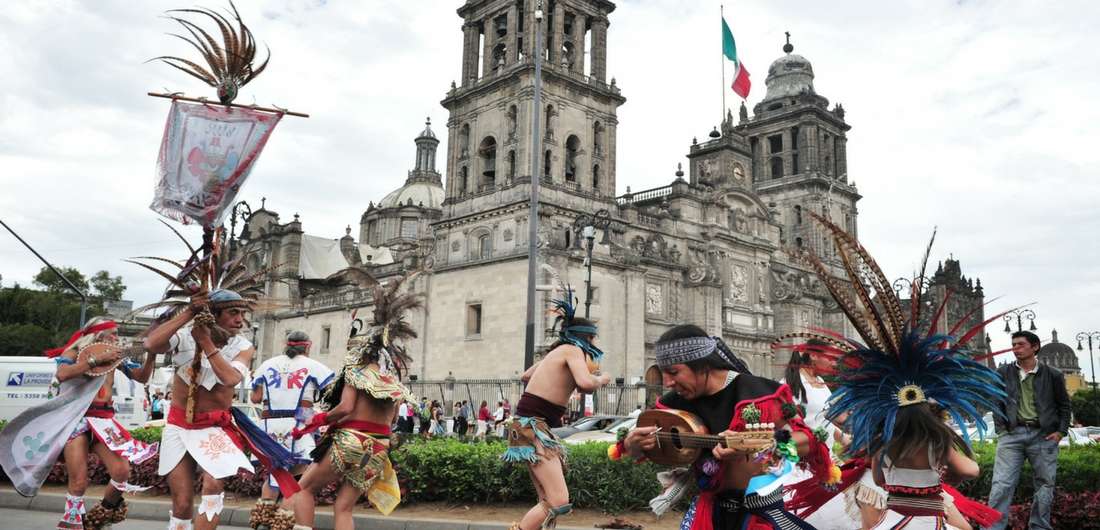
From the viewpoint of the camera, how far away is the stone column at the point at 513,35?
38.8 metres

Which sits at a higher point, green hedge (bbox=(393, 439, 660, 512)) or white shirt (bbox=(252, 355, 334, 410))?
white shirt (bbox=(252, 355, 334, 410))

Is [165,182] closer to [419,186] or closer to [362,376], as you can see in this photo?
[362,376]

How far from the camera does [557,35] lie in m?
38.6

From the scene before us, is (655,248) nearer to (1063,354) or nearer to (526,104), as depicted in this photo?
(526,104)

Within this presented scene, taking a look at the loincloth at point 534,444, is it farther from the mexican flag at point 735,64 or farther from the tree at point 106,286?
the tree at point 106,286

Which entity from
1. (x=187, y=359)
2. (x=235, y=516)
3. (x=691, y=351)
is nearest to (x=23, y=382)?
(x=235, y=516)

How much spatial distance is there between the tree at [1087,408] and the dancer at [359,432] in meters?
41.0

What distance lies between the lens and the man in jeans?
795 centimetres

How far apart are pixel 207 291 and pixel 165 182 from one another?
0.97m

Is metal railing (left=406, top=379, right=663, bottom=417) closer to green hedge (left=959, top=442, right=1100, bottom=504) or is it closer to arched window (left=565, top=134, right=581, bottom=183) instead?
arched window (left=565, top=134, right=581, bottom=183)

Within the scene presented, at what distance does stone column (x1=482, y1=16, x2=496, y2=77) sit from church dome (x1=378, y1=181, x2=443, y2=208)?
1333 inches

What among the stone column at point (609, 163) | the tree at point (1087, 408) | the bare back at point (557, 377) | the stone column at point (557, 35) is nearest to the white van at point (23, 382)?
the bare back at point (557, 377)

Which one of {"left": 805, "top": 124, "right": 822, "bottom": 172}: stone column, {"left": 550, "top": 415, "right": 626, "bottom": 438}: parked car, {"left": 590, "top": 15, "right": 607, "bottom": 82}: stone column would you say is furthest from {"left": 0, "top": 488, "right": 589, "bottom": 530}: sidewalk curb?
{"left": 805, "top": 124, "right": 822, "bottom": 172}: stone column

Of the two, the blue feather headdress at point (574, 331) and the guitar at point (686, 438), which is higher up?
the blue feather headdress at point (574, 331)
